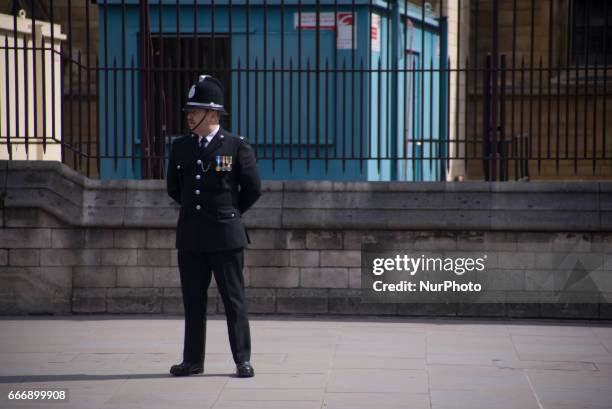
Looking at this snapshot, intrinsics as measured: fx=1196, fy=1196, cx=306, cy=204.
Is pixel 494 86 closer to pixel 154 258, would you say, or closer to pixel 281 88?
pixel 281 88

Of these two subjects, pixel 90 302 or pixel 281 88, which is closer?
pixel 90 302

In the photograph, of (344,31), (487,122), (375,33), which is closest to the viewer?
(487,122)

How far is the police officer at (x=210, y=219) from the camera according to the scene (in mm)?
7699

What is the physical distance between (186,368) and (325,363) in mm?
1063

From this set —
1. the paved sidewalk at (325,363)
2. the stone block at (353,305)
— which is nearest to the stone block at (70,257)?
the paved sidewalk at (325,363)

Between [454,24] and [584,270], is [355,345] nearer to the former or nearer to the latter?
[584,270]

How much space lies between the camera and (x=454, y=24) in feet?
61.4

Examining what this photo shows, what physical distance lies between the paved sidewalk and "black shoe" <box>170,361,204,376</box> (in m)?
0.07

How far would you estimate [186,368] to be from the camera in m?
7.72

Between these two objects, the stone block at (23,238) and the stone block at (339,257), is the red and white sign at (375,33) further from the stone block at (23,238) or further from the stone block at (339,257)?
the stone block at (23,238)

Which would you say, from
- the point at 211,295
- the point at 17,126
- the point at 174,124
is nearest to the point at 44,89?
the point at 17,126

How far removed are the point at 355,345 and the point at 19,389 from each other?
9.23 feet

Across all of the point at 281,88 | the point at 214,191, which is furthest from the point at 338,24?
the point at 214,191
